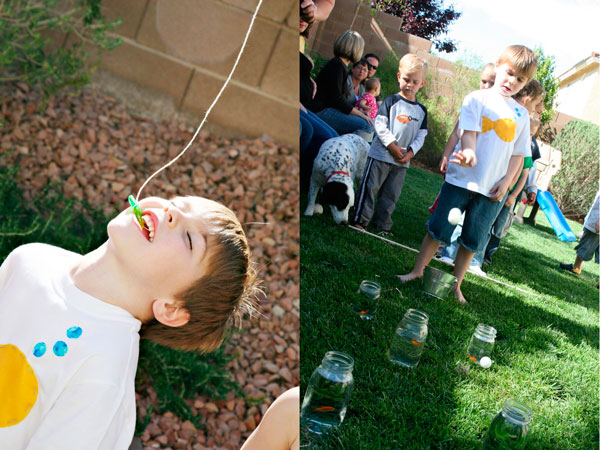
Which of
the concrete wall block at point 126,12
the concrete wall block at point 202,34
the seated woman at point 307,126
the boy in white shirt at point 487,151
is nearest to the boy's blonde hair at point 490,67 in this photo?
the boy in white shirt at point 487,151

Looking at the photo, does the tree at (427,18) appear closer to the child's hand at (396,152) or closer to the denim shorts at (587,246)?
the child's hand at (396,152)

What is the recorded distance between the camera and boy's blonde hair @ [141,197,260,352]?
23.1 inches

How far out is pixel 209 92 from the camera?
56.0 inches

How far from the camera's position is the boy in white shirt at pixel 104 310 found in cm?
49

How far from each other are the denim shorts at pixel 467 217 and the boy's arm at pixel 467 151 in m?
0.02

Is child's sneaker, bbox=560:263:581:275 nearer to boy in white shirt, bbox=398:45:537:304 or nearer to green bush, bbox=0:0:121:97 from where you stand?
boy in white shirt, bbox=398:45:537:304

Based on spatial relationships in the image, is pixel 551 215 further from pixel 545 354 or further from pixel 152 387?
pixel 152 387

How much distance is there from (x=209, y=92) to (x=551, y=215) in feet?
3.68

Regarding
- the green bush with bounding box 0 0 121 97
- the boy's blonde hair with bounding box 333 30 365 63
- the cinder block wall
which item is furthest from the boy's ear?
the green bush with bounding box 0 0 121 97

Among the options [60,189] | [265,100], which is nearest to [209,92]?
[265,100]

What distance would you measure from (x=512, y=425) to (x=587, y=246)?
16cm

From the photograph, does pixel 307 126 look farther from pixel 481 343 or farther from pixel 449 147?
pixel 481 343

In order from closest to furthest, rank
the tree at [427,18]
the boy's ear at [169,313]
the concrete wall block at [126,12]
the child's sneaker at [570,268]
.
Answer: the tree at [427,18], the child's sneaker at [570,268], the boy's ear at [169,313], the concrete wall block at [126,12]

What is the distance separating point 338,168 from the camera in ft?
1.12
